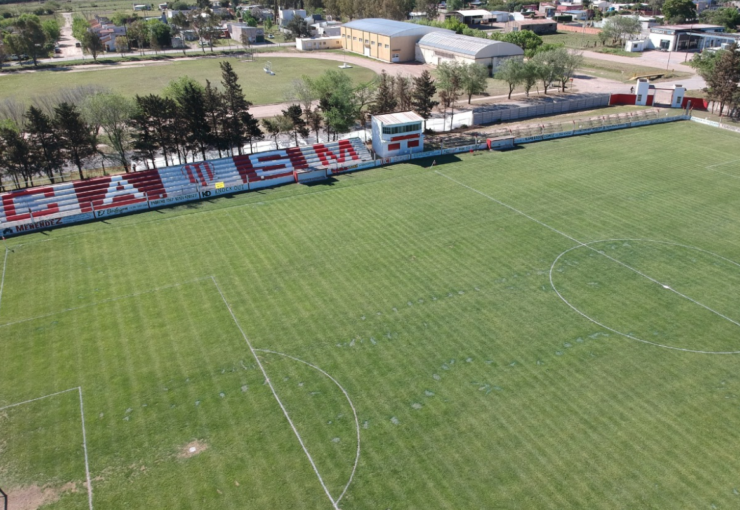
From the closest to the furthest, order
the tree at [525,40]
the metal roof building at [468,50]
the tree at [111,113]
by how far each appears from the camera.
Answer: the tree at [111,113] < the metal roof building at [468,50] < the tree at [525,40]

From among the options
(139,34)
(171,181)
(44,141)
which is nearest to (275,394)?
(171,181)

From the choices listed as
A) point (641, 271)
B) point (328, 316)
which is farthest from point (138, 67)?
point (641, 271)

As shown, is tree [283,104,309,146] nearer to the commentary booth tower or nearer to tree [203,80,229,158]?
tree [203,80,229,158]

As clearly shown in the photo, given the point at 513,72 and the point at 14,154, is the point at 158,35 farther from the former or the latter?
the point at 14,154

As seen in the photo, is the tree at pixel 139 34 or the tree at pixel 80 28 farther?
the tree at pixel 139 34

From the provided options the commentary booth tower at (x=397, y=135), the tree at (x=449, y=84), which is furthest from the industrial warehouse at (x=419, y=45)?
the commentary booth tower at (x=397, y=135)

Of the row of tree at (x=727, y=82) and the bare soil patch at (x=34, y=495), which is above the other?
the row of tree at (x=727, y=82)

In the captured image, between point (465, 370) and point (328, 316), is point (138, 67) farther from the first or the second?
point (465, 370)

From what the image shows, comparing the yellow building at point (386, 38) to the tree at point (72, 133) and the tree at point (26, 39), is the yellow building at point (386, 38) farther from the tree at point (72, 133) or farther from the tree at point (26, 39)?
the tree at point (72, 133)
